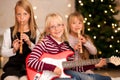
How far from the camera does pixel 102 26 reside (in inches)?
150

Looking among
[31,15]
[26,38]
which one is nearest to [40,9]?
[31,15]

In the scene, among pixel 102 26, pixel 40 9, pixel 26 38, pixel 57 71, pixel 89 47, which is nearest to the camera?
pixel 57 71

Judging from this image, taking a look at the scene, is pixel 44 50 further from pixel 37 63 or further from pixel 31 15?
pixel 31 15

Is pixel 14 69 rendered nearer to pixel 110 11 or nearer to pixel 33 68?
pixel 33 68

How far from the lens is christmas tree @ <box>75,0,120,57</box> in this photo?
12.4ft

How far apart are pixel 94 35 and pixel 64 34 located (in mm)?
1526

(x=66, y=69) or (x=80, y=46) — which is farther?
(x=80, y=46)

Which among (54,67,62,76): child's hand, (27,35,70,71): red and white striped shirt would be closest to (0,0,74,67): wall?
(27,35,70,71): red and white striped shirt

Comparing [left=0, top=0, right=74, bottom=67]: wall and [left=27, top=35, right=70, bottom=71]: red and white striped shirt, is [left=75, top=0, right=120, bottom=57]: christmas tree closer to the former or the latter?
[left=0, top=0, right=74, bottom=67]: wall

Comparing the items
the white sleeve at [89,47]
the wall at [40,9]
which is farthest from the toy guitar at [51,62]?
the wall at [40,9]

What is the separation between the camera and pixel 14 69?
7.34ft

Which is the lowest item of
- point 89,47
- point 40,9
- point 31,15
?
point 89,47

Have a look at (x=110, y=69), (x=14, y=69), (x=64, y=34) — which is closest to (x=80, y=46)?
(x=64, y=34)

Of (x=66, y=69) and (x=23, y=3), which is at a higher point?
(x=23, y=3)
